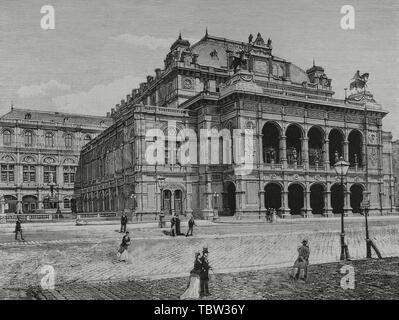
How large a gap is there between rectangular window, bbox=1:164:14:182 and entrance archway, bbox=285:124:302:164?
43.4 metres

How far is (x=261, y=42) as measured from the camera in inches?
2029

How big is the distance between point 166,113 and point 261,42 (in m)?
15.6

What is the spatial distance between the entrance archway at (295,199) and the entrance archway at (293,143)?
290cm

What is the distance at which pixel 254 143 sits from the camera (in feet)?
139

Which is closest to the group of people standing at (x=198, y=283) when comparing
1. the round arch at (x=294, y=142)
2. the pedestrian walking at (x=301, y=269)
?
the pedestrian walking at (x=301, y=269)

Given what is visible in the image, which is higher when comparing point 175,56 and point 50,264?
point 175,56

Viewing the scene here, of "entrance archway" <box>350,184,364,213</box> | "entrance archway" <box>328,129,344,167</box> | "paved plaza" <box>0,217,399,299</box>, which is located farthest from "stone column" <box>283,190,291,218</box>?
"paved plaza" <box>0,217,399,299</box>

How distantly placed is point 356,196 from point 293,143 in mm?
9580

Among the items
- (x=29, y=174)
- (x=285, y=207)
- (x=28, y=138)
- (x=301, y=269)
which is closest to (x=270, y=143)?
(x=285, y=207)

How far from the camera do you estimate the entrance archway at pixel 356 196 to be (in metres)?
49.7

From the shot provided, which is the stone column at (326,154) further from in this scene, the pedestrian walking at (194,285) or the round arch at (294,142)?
the pedestrian walking at (194,285)

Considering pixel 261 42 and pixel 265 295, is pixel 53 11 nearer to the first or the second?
pixel 265 295
